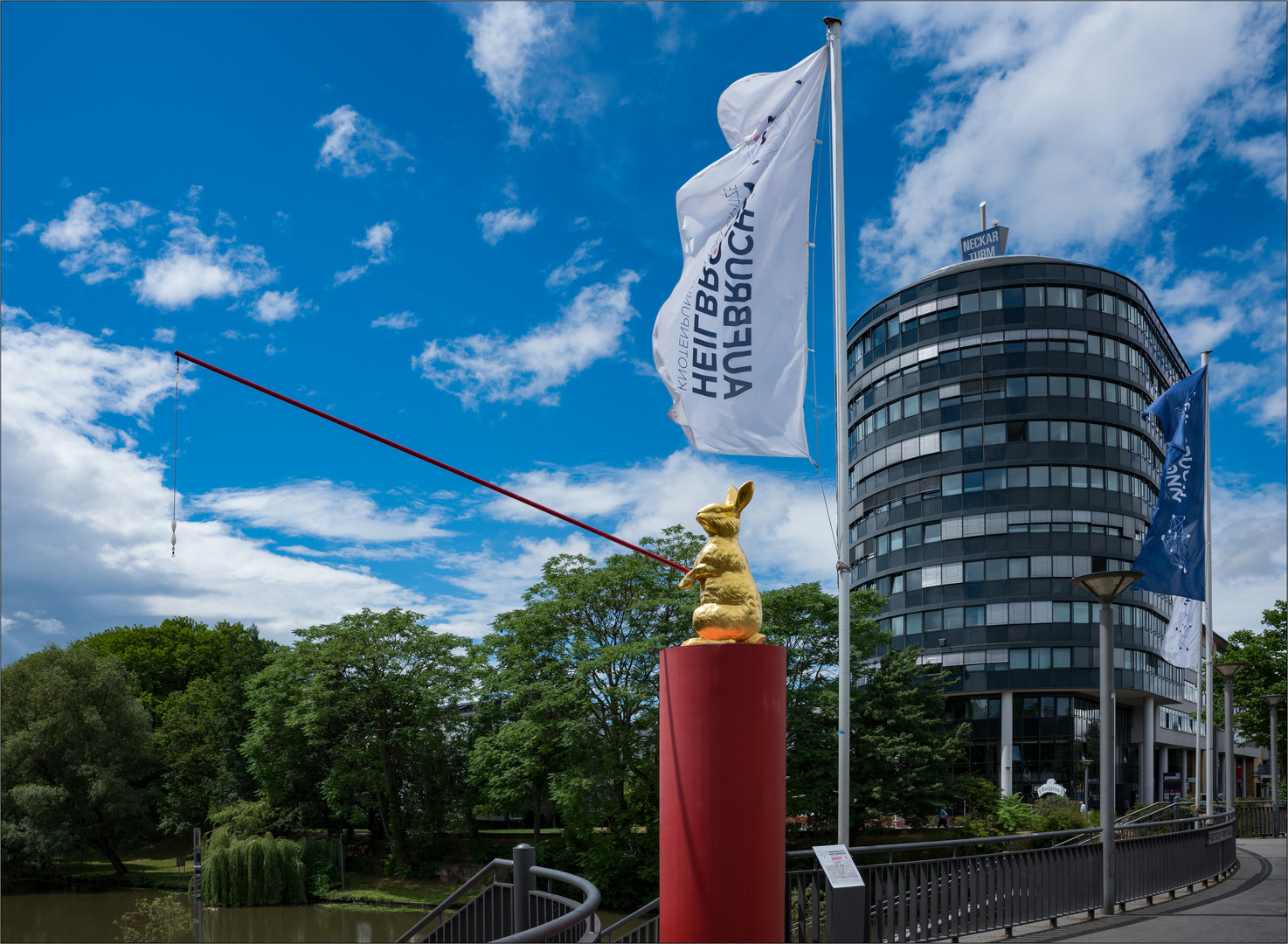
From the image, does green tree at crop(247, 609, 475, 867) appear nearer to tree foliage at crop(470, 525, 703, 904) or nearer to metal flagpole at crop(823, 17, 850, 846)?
tree foliage at crop(470, 525, 703, 904)

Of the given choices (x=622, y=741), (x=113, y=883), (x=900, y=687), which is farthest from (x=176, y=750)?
(x=900, y=687)

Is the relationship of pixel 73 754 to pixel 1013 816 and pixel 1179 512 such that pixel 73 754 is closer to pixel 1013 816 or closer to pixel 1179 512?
pixel 1013 816

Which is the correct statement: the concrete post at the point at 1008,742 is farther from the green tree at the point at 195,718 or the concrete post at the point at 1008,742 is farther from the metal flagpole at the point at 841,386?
the metal flagpole at the point at 841,386

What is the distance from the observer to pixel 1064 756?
168 ft

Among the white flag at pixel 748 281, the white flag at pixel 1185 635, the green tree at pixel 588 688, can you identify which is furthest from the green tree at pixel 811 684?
the white flag at pixel 748 281

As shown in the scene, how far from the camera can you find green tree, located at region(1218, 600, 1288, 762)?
153 ft

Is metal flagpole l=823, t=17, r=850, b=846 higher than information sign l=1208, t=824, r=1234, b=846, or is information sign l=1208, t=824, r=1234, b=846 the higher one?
metal flagpole l=823, t=17, r=850, b=846

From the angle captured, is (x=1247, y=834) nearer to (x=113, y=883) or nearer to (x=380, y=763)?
(x=380, y=763)

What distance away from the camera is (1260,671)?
46938mm

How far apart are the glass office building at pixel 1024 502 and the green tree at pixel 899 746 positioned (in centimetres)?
1488

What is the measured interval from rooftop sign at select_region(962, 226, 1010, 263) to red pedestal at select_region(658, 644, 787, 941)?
54.9 metres

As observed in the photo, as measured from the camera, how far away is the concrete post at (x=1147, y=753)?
57.1m

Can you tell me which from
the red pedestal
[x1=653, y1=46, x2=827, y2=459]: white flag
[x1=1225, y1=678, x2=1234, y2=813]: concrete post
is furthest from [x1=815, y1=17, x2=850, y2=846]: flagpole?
[x1=1225, y1=678, x2=1234, y2=813]: concrete post

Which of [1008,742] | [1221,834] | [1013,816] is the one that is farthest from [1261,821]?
[1008,742]
